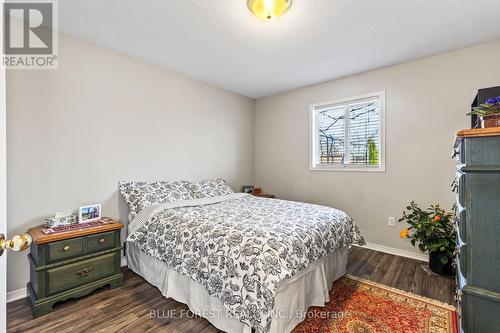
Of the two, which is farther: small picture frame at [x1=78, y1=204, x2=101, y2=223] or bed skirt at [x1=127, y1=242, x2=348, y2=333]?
small picture frame at [x1=78, y1=204, x2=101, y2=223]

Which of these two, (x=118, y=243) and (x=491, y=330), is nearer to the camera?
(x=491, y=330)

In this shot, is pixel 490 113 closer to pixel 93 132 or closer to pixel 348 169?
pixel 348 169

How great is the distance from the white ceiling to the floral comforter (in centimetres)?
176

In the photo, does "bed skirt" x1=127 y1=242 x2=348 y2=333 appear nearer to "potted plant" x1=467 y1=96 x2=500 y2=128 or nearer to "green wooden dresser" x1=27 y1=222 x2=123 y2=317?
"green wooden dresser" x1=27 y1=222 x2=123 y2=317

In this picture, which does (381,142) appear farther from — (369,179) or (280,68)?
(280,68)

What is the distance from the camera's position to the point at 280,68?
318 centimetres

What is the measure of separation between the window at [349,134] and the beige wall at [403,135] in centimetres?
10

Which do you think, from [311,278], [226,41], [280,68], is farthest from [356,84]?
[311,278]

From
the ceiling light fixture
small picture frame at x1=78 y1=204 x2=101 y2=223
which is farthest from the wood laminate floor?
the ceiling light fixture

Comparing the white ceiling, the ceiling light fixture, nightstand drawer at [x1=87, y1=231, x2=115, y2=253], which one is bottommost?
nightstand drawer at [x1=87, y1=231, x2=115, y2=253]

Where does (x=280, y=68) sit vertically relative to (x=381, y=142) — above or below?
above

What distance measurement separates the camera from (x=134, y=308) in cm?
195

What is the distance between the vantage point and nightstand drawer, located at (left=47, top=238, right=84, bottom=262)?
1899 millimetres

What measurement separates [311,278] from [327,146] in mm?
2326
